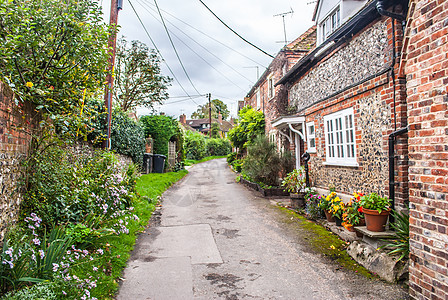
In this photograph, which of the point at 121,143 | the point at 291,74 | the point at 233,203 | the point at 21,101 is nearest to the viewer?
the point at 21,101

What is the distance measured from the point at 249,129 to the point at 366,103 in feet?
40.1

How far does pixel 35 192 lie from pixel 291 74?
9721 mm

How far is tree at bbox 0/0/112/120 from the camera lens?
12.4ft

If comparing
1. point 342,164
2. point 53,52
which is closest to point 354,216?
point 342,164

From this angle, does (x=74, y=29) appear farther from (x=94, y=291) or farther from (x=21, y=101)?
(x=94, y=291)

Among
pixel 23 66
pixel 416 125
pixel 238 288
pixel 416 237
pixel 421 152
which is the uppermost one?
pixel 23 66

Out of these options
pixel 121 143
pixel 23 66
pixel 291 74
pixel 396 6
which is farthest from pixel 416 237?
pixel 121 143

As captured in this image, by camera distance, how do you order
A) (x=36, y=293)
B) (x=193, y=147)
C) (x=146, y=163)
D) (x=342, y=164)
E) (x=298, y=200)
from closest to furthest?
(x=36, y=293) → (x=342, y=164) → (x=298, y=200) → (x=146, y=163) → (x=193, y=147)

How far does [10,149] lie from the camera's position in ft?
11.7

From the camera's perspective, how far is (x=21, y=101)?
3.78 meters

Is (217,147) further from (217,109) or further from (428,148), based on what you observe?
(428,148)

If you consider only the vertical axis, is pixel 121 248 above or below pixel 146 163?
below

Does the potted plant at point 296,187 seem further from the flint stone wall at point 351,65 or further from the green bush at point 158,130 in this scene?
the green bush at point 158,130

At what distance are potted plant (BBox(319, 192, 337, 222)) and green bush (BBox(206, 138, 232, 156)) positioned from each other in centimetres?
3989
